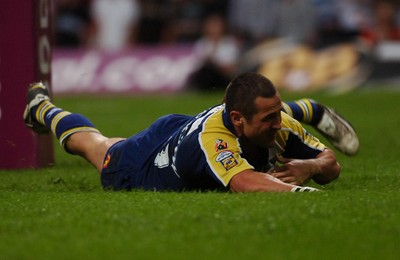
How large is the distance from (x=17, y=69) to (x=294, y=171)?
3.77 meters

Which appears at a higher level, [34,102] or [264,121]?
[264,121]

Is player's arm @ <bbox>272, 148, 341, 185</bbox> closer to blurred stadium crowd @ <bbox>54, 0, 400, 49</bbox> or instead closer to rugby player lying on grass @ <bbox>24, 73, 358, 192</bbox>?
rugby player lying on grass @ <bbox>24, 73, 358, 192</bbox>

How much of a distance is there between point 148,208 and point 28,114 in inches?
118

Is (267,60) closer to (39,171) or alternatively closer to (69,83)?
(69,83)

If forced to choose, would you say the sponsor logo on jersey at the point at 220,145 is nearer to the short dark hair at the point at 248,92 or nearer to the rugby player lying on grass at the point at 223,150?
the rugby player lying on grass at the point at 223,150

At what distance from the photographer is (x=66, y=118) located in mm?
8344

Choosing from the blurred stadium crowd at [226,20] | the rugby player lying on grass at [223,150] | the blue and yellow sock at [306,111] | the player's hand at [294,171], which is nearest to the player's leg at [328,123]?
the blue and yellow sock at [306,111]

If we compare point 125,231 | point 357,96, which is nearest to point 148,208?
point 125,231

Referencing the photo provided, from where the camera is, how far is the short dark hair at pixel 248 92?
6648 mm

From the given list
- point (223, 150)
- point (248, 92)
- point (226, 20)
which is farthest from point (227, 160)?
point (226, 20)

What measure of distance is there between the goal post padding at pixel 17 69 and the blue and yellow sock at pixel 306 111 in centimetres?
266

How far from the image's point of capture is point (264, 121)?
6.66 metres

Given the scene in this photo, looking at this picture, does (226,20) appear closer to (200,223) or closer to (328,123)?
(328,123)

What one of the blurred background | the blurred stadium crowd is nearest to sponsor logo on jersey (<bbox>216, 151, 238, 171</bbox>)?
the blurred background
